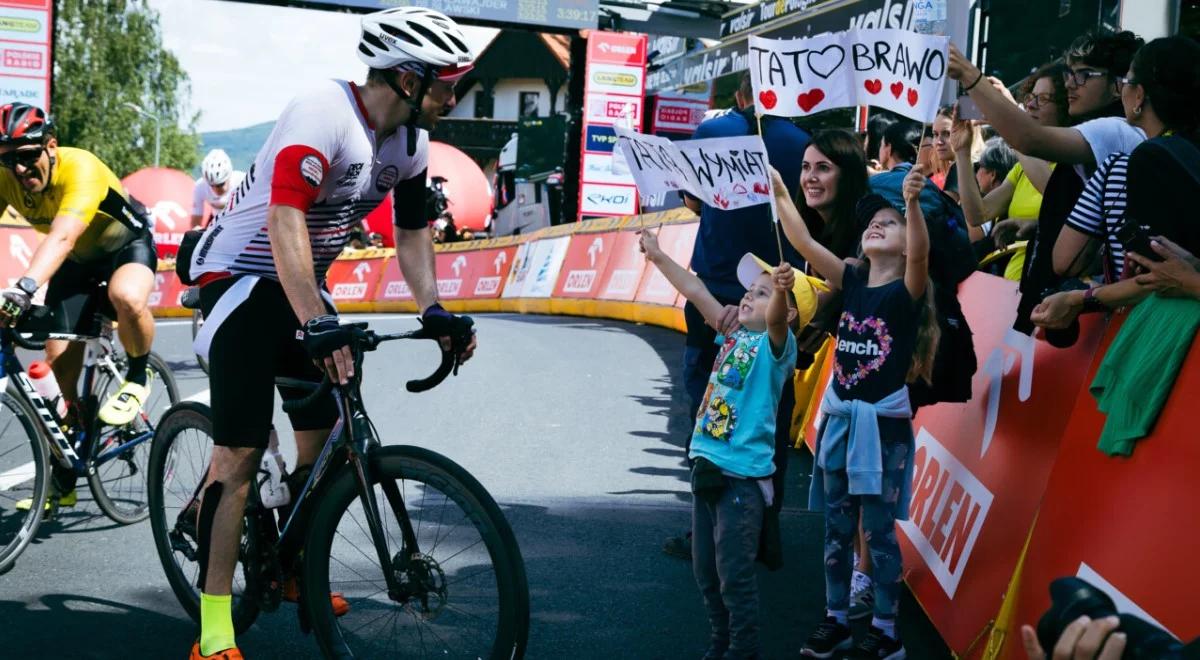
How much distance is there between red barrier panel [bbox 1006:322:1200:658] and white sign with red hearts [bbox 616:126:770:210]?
5.04 ft

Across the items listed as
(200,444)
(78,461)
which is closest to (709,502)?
(200,444)

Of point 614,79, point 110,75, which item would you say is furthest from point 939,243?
point 110,75

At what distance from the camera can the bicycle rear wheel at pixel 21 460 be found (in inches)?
204

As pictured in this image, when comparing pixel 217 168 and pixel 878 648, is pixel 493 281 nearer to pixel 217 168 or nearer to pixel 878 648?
pixel 217 168

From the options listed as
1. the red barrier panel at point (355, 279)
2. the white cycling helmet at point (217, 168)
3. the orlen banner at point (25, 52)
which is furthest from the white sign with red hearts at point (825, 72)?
the red barrier panel at point (355, 279)

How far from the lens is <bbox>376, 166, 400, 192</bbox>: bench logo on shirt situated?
414 cm

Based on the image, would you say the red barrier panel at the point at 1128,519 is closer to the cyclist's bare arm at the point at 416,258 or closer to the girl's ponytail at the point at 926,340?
the girl's ponytail at the point at 926,340

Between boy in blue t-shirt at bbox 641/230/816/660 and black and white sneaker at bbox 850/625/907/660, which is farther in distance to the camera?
black and white sneaker at bbox 850/625/907/660

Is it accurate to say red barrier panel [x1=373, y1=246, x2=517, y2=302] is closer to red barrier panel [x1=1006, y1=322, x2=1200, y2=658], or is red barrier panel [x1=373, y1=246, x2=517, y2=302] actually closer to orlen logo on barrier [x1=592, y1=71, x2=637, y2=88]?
orlen logo on barrier [x1=592, y1=71, x2=637, y2=88]

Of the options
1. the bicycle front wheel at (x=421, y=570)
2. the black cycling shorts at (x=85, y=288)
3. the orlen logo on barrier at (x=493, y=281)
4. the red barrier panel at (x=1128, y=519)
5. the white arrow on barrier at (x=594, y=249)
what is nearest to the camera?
the red barrier panel at (x=1128, y=519)

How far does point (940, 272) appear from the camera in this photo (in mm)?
5059

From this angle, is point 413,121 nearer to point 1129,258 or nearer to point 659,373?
point 1129,258

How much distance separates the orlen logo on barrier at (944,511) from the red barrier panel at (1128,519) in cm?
70

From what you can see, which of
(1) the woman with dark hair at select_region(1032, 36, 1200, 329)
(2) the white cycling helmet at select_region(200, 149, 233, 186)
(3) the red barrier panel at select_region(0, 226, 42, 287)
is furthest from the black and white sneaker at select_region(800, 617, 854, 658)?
(3) the red barrier panel at select_region(0, 226, 42, 287)
